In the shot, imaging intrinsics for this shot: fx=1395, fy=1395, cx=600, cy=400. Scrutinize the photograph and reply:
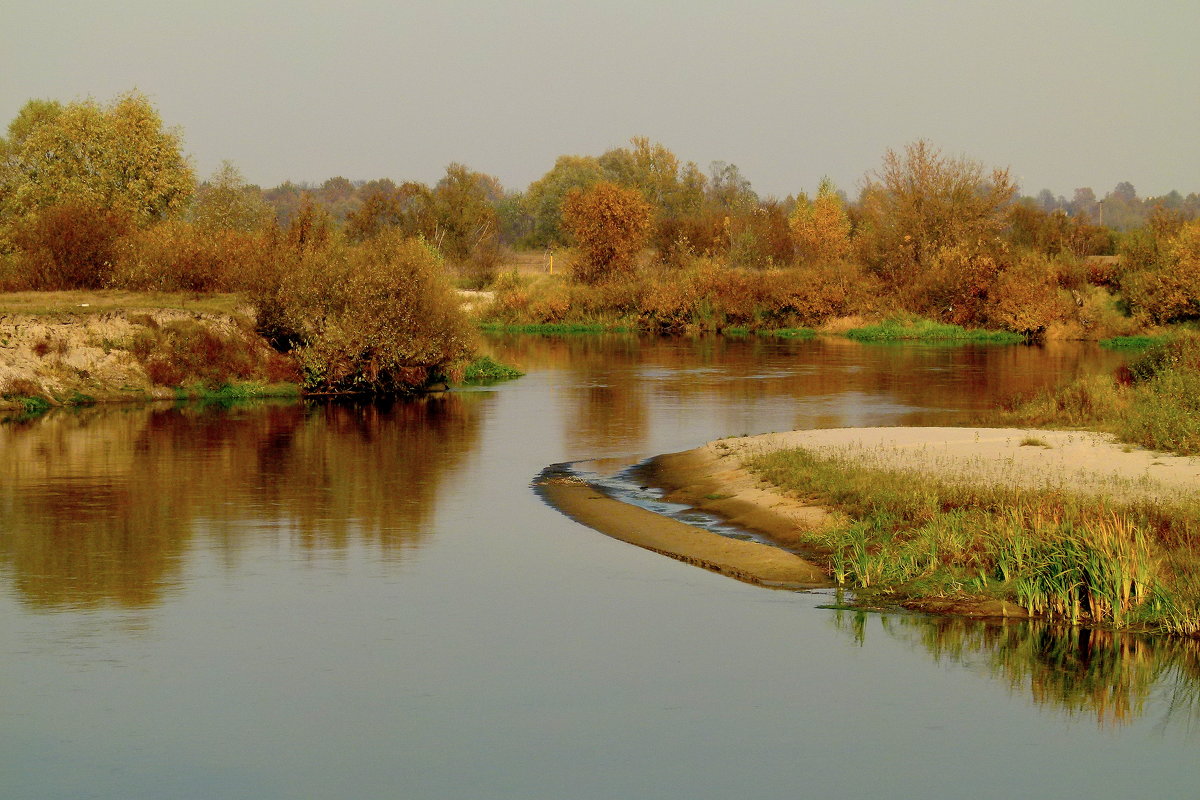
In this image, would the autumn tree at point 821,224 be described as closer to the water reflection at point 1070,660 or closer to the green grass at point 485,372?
the green grass at point 485,372

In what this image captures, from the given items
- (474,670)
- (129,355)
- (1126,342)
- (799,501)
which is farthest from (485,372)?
(1126,342)

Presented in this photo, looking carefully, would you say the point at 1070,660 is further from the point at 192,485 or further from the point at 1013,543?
the point at 192,485

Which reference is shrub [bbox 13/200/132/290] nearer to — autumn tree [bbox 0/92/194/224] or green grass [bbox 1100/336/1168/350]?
autumn tree [bbox 0/92/194/224]

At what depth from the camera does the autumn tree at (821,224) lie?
8568 cm

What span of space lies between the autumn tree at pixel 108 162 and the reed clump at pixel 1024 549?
4325 centimetres

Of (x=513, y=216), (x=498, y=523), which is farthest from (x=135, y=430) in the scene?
(x=513, y=216)

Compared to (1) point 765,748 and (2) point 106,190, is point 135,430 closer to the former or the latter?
(1) point 765,748

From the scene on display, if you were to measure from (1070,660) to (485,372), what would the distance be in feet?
92.1

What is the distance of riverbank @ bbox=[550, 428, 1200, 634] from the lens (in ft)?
43.2

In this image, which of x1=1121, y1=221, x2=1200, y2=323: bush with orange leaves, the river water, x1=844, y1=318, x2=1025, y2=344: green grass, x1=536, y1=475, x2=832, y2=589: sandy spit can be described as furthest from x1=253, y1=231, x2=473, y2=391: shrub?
x1=1121, y1=221, x2=1200, y2=323: bush with orange leaves

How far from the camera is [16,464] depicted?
22.9 m

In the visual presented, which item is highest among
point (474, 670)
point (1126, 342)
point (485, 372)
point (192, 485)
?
point (1126, 342)

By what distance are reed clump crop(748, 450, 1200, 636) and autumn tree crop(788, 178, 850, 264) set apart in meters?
64.6

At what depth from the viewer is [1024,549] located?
13750 mm
